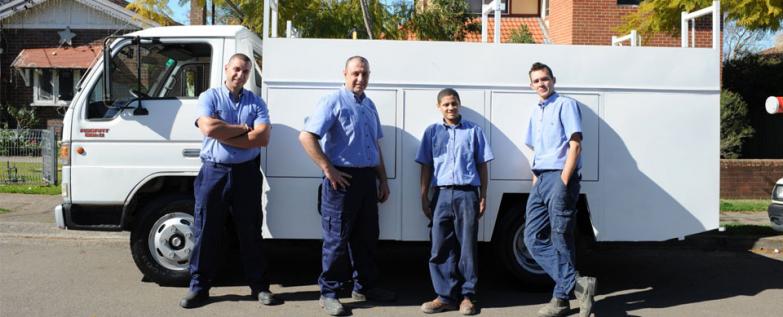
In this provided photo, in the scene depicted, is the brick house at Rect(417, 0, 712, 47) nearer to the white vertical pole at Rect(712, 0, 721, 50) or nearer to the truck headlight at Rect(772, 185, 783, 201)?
the truck headlight at Rect(772, 185, 783, 201)

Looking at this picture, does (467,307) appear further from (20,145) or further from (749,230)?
(20,145)

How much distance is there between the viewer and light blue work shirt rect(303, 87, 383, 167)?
5.56 metres

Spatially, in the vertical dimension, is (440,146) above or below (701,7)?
below

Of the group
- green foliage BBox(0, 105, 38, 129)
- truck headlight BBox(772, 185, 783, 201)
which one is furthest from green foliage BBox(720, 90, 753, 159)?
green foliage BBox(0, 105, 38, 129)

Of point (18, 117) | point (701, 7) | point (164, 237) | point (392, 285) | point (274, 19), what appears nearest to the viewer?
point (164, 237)

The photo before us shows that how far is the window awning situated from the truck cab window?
47.4 feet

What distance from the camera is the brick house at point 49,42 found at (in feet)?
67.2

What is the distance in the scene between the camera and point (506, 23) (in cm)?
1866

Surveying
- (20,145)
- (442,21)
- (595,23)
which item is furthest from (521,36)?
(20,145)

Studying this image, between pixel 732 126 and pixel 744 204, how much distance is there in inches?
94.9

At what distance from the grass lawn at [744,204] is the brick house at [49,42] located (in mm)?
15600

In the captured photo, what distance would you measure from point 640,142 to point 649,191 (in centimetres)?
43

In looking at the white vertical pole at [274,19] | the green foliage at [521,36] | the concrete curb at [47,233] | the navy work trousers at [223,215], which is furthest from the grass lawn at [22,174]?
the green foliage at [521,36]

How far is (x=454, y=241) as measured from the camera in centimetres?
577
